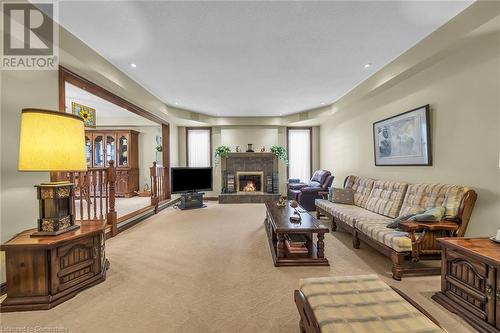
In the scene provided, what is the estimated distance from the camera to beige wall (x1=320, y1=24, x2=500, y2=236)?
2.26 metres

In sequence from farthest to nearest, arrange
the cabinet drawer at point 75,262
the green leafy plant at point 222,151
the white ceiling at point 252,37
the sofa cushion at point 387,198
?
the green leafy plant at point 222,151, the sofa cushion at point 387,198, the white ceiling at point 252,37, the cabinet drawer at point 75,262

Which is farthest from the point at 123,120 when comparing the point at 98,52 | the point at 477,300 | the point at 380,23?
the point at 477,300

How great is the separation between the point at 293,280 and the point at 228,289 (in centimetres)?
71

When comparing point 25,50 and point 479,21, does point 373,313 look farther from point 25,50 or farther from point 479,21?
point 25,50

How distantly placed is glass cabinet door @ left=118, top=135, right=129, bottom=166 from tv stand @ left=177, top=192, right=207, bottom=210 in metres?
3.06

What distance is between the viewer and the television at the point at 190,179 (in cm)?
576

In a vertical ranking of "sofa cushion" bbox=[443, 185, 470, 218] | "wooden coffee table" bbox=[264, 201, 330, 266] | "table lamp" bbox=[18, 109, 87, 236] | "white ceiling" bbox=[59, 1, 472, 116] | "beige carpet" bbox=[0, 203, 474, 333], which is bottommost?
"beige carpet" bbox=[0, 203, 474, 333]

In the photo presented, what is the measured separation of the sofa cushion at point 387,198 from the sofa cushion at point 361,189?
0.39ft

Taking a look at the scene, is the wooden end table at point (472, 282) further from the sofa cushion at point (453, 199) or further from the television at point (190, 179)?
the television at point (190, 179)

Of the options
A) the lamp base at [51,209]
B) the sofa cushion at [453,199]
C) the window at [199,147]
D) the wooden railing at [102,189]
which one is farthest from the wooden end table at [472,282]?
the window at [199,147]

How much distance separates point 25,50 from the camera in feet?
7.31

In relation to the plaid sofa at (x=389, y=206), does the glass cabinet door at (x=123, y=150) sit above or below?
above

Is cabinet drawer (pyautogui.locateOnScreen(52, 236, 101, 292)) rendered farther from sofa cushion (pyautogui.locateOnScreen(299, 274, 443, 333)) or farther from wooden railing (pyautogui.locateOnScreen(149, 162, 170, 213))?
wooden railing (pyautogui.locateOnScreen(149, 162, 170, 213))

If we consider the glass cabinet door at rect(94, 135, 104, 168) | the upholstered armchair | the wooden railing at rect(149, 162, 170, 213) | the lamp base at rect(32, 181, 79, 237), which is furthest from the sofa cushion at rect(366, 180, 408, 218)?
the glass cabinet door at rect(94, 135, 104, 168)
